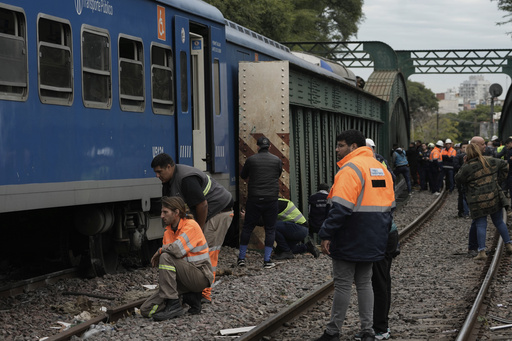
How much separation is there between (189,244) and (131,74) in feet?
8.60

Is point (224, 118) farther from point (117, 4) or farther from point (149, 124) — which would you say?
point (117, 4)

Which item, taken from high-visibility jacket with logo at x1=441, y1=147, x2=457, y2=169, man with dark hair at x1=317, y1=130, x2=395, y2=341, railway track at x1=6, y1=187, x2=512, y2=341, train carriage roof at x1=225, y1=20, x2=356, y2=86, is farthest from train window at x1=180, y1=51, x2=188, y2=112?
high-visibility jacket with logo at x1=441, y1=147, x2=457, y2=169

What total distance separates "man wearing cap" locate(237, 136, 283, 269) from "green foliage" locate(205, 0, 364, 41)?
22.7 m

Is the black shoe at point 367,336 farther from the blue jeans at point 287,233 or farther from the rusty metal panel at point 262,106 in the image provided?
the rusty metal panel at point 262,106

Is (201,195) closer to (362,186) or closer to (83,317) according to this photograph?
(83,317)

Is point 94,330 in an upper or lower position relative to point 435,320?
upper

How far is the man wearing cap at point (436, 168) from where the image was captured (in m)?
29.0

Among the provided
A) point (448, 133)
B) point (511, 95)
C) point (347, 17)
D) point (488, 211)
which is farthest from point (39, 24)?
point (448, 133)

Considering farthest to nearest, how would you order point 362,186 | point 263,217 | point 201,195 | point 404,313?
point 263,217, point 201,195, point 404,313, point 362,186

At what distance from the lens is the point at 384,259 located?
284 inches

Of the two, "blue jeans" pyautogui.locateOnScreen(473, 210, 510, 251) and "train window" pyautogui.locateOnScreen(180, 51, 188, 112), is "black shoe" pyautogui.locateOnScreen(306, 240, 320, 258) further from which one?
"train window" pyautogui.locateOnScreen(180, 51, 188, 112)

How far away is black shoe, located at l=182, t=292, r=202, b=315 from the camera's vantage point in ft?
27.0

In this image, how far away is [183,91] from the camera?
11031mm

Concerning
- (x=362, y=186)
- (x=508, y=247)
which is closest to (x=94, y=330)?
(x=362, y=186)
